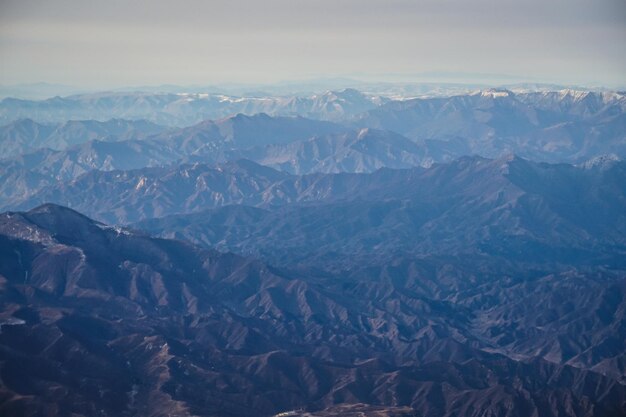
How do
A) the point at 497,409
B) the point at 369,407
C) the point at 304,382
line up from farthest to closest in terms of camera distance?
the point at 304,382, the point at 497,409, the point at 369,407

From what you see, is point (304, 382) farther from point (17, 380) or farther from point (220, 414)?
point (17, 380)

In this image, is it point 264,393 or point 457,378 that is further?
point 457,378

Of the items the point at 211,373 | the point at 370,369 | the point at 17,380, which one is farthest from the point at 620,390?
the point at 17,380

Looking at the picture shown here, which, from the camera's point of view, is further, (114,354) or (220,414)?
(114,354)

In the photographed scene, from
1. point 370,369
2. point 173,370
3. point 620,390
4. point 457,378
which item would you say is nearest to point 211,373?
point 173,370

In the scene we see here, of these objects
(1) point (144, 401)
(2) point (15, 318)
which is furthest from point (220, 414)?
(2) point (15, 318)

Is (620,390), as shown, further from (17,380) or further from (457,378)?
(17,380)

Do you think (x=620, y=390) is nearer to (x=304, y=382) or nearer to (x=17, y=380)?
(x=304, y=382)

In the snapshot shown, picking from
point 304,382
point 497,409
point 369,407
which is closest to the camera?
point 369,407
